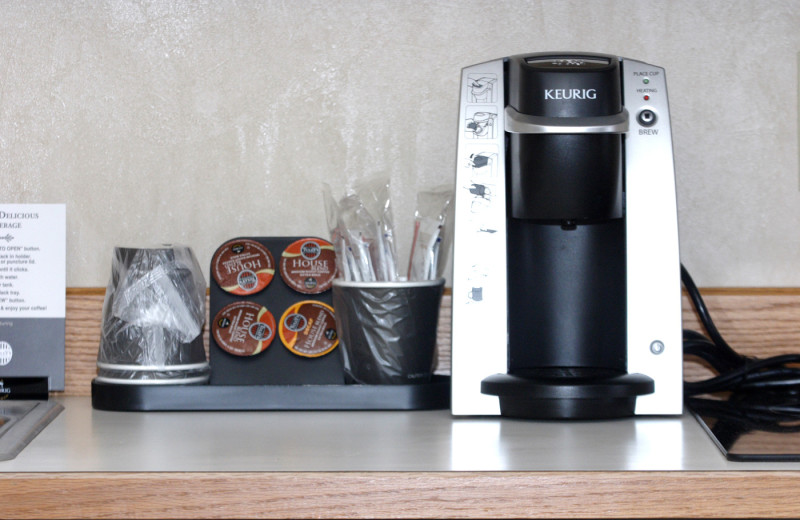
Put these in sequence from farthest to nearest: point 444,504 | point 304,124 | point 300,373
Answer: point 304,124
point 300,373
point 444,504

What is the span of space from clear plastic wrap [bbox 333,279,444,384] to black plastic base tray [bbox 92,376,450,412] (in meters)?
0.02

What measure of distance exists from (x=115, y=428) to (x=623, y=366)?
0.50 m

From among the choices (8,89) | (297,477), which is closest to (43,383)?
(8,89)

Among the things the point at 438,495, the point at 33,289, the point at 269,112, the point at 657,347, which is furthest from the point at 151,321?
the point at 657,347

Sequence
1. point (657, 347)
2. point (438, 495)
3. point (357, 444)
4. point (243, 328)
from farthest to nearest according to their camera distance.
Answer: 1. point (243, 328)
2. point (657, 347)
3. point (357, 444)
4. point (438, 495)

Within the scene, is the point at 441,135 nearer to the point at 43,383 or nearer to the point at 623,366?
the point at 623,366

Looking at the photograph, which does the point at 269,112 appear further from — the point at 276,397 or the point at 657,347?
the point at 657,347

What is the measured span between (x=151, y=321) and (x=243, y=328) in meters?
0.11

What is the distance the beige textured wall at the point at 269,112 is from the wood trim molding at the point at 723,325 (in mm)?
39

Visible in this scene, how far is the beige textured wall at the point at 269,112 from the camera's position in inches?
40.4

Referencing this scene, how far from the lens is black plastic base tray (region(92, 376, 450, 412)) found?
0.84 m

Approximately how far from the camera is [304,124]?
3.40 ft

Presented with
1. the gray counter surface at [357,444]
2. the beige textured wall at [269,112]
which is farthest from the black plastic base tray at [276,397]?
the beige textured wall at [269,112]

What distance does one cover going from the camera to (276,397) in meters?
0.85
